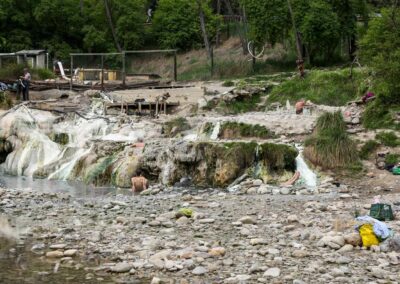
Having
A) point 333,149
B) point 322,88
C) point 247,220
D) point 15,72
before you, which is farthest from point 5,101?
point 247,220

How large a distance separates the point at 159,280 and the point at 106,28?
44886 mm

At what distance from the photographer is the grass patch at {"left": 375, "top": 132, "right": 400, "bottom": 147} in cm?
1841

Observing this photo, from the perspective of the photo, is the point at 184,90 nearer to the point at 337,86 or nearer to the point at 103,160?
the point at 337,86

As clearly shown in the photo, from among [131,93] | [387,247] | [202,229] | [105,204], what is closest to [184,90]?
[131,93]

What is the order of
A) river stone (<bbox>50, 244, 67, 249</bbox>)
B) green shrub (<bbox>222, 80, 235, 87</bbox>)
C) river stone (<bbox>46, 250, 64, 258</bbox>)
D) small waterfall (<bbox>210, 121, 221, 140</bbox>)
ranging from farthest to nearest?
green shrub (<bbox>222, 80, 235, 87</bbox>) → small waterfall (<bbox>210, 121, 221, 140</bbox>) → river stone (<bbox>50, 244, 67, 249</bbox>) → river stone (<bbox>46, 250, 64, 258</bbox>)

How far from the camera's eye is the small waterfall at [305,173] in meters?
17.5

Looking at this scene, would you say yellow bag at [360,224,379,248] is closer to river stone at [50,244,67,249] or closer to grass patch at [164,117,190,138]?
river stone at [50,244,67,249]

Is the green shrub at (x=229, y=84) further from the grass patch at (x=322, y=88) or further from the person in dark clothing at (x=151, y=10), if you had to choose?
the person in dark clothing at (x=151, y=10)

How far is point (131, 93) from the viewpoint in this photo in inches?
1211

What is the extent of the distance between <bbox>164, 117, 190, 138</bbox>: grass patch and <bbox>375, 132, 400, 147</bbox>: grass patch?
21.8 feet

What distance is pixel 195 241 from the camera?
1116cm

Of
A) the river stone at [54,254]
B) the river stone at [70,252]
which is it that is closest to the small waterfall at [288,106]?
the river stone at [70,252]

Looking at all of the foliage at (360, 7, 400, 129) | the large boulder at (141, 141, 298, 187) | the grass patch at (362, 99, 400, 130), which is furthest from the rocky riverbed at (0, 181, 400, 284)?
the foliage at (360, 7, 400, 129)

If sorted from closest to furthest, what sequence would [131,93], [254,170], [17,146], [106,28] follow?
[254,170]
[17,146]
[131,93]
[106,28]
